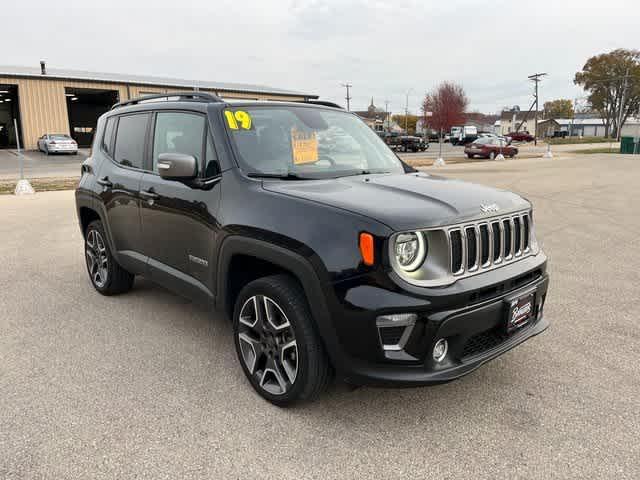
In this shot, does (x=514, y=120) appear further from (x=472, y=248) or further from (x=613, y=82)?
(x=472, y=248)

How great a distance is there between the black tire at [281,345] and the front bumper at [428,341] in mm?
189

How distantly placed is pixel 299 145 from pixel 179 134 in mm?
967

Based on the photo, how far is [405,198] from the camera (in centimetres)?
293

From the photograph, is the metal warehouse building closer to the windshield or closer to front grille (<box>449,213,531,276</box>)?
the windshield

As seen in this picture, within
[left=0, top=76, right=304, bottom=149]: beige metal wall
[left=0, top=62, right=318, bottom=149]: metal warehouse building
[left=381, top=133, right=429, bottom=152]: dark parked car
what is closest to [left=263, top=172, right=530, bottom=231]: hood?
[left=0, top=62, right=318, bottom=149]: metal warehouse building

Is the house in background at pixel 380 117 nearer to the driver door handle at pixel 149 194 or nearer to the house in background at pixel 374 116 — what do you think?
the house in background at pixel 374 116

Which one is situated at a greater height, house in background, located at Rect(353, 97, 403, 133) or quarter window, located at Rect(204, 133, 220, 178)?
house in background, located at Rect(353, 97, 403, 133)

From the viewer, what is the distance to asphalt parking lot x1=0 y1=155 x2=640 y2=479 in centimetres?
257

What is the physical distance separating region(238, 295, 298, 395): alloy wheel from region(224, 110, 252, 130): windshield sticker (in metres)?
1.22

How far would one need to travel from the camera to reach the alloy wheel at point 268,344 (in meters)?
2.98

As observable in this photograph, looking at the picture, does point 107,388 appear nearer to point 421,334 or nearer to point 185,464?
point 185,464

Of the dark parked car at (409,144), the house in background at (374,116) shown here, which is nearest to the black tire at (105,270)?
the dark parked car at (409,144)

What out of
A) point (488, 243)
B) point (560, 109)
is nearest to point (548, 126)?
point (560, 109)

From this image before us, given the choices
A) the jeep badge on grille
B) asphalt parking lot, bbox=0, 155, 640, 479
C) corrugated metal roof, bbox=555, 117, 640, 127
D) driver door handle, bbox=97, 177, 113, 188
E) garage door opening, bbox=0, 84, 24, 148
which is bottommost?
asphalt parking lot, bbox=0, 155, 640, 479
